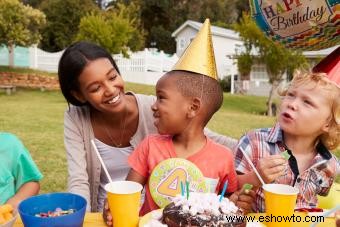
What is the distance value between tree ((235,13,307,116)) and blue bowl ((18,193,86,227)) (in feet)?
46.9

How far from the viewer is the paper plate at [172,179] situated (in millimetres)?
1763

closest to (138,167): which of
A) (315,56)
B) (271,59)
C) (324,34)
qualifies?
(324,34)

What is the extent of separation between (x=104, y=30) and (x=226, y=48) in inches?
599

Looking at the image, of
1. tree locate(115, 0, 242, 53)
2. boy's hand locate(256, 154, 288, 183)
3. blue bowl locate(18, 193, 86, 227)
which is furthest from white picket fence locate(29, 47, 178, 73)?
blue bowl locate(18, 193, 86, 227)

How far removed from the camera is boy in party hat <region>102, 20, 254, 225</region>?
1890 mm

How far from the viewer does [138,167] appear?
6.25 feet

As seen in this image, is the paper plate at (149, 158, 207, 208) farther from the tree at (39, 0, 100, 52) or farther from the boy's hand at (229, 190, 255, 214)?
the tree at (39, 0, 100, 52)

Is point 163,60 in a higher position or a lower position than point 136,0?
lower

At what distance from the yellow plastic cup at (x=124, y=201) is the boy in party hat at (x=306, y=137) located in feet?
2.47

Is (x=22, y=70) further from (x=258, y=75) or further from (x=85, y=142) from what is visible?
(x=85, y=142)

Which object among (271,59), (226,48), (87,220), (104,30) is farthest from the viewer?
(226,48)

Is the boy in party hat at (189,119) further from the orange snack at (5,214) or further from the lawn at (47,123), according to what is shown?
the lawn at (47,123)

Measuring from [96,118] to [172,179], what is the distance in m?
0.85

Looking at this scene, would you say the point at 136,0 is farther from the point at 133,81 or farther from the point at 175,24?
the point at 133,81
